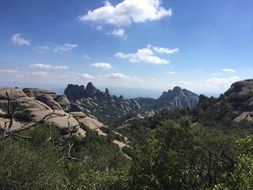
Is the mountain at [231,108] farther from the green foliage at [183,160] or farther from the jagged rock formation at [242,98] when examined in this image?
the green foliage at [183,160]

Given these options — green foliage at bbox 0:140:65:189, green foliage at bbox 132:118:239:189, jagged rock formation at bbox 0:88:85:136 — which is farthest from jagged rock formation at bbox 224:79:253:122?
green foliage at bbox 0:140:65:189

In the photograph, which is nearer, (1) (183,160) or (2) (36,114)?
(1) (183,160)

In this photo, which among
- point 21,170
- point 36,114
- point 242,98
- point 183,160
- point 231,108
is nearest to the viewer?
point 21,170

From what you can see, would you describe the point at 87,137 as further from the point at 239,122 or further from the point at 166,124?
the point at 166,124

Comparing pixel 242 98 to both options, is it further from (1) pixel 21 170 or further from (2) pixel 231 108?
(1) pixel 21 170

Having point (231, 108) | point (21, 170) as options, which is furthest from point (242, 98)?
point (21, 170)

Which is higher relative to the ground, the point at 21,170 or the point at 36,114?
the point at 21,170

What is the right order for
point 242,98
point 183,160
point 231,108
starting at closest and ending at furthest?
point 183,160, point 231,108, point 242,98

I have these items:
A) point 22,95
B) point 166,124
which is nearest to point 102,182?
point 166,124

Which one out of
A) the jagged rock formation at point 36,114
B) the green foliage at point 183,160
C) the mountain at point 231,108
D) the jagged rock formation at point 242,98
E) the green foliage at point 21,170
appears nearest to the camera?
the green foliage at point 21,170

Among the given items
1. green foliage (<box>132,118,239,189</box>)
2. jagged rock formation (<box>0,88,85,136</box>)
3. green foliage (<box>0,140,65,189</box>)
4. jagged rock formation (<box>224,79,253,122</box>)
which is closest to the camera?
green foliage (<box>0,140,65,189</box>)

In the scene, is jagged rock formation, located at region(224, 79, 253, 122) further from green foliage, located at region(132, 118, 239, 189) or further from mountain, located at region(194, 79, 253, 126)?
green foliage, located at region(132, 118, 239, 189)

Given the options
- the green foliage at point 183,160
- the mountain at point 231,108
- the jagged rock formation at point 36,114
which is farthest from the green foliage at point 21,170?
the mountain at point 231,108

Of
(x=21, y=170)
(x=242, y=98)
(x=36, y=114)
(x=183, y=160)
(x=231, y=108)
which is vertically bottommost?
(x=36, y=114)
